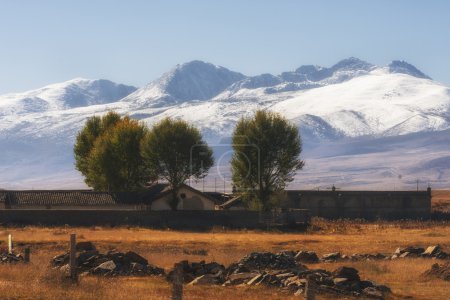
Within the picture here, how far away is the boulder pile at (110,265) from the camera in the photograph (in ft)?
131

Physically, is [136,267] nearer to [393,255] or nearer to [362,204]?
[393,255]

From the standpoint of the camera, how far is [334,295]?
34.6 metres

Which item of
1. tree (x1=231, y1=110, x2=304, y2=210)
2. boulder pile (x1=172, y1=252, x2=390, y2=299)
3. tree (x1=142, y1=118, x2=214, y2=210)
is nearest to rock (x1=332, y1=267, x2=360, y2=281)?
boulder pile (x1=172, y1=252, x2=390, y2=299)

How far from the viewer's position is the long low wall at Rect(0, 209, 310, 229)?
282 ft

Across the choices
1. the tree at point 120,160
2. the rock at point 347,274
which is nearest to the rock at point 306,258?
the rock at point 347,274

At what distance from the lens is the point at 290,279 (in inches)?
1455

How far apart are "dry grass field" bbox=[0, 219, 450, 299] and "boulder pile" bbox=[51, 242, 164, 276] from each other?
118 centimetres

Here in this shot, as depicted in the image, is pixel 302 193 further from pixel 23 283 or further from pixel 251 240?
pixel 23 283

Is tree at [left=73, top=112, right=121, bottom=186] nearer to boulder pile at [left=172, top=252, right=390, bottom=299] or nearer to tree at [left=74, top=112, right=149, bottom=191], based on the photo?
tree at [left=74, top=112, right=149, bottom=191]

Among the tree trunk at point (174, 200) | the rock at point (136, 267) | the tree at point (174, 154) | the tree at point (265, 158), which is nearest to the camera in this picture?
the rock at point (136, 267)

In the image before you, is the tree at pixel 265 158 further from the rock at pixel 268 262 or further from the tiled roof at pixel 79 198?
the rock at pixel 268 262

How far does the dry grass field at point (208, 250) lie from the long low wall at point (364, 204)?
44.6ft

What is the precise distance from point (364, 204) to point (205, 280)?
90201mm

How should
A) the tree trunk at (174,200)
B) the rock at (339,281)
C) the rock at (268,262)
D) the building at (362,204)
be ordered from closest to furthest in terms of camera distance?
1. the rock at (339,281)
2. the rock at (268,262)
3. the tree trunk at (174,200)
4. the building at (362,204)
